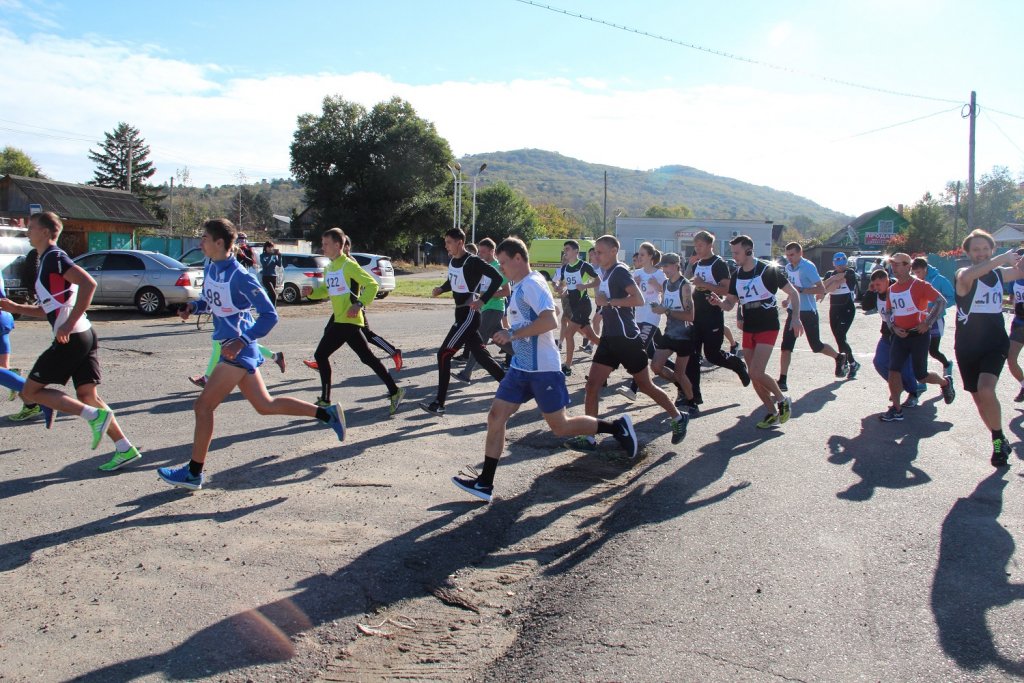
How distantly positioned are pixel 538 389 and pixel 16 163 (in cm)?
8193

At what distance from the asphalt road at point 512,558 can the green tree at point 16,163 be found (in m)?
76.0

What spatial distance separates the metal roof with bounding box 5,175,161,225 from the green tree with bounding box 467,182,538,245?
34.4m

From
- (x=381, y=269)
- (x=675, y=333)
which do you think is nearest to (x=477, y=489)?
(x=675, y=333)

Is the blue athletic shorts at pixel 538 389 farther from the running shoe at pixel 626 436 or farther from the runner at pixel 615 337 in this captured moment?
the runner at pixel 615 337

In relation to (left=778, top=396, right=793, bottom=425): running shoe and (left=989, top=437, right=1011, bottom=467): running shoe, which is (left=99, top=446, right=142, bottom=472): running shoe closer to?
(left=778, top=396, right=793, bottom=425): running shoe

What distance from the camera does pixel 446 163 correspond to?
204ft

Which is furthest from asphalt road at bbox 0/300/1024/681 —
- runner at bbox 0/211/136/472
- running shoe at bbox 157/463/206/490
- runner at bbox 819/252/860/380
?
runner at bbox 819/252/860/380

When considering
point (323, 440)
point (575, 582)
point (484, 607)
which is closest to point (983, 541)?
point (575, 582)

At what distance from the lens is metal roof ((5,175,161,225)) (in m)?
41.8

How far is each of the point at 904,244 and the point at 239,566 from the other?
6885cm

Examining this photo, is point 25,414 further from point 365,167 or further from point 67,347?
point 365,167

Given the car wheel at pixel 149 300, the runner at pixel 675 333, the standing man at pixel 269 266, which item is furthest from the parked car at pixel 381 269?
the runner at pixel 675 333

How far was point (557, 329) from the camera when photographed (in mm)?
6945

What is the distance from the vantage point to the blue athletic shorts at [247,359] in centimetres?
518
